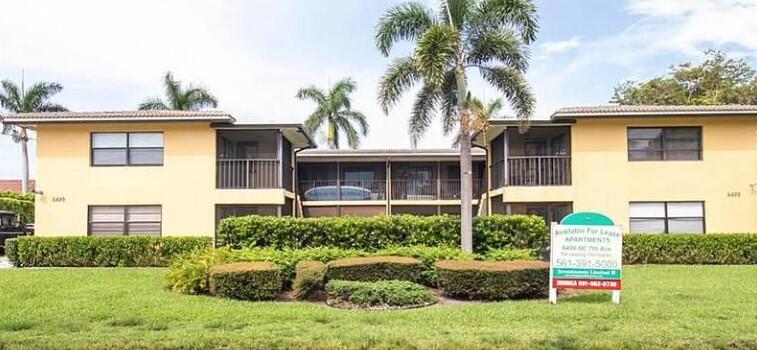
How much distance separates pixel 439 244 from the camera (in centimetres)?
1592

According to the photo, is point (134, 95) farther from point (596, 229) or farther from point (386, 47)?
point (596, 229)

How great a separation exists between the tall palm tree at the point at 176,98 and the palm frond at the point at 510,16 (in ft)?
81.8

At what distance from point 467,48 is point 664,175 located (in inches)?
338

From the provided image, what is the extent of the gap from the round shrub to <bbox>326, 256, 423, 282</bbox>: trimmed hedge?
2.13 ft

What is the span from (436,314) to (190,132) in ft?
44.5

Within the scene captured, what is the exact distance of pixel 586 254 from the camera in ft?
37.8

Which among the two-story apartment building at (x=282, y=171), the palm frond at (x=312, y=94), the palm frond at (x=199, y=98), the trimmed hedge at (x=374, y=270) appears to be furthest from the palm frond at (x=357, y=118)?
the trimmed hedge at (x=374, y=270)

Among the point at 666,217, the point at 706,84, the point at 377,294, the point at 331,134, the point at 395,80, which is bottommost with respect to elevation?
the point at 377,294

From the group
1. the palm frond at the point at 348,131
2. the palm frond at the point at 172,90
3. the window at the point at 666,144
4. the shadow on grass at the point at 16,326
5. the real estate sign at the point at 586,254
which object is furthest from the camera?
the palm frond at the point at 348,131

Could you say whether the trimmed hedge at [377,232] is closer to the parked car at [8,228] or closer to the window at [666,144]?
the window at [666,144]

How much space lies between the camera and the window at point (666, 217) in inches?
806

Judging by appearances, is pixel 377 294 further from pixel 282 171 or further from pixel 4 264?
pixel 4 264

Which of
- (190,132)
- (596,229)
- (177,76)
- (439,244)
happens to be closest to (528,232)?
(439,244)

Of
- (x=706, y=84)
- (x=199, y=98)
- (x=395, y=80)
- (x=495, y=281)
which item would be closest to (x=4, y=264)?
(x=395, y=80)
